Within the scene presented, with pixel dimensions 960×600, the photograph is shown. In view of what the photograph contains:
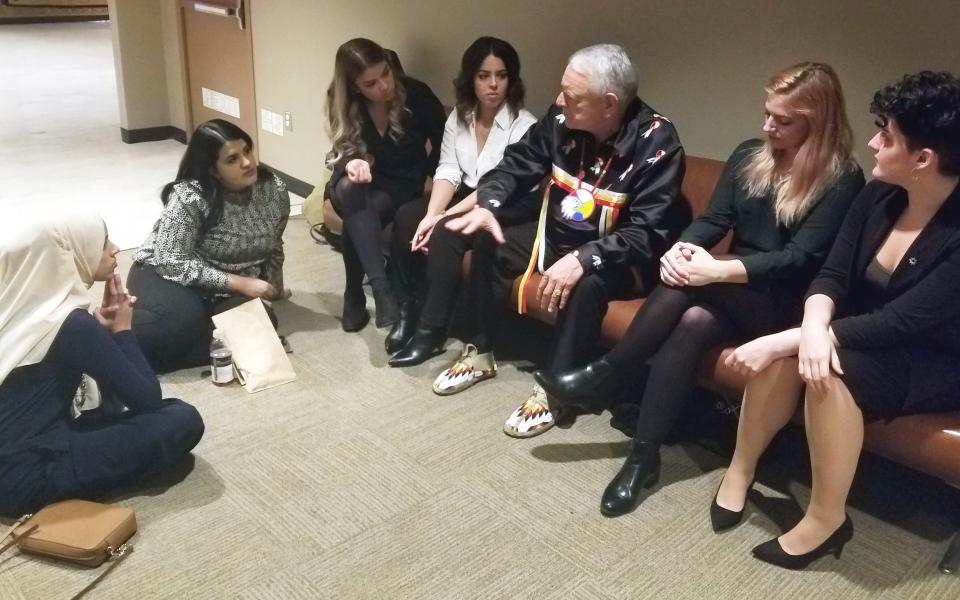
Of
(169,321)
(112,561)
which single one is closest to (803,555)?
(112,561)

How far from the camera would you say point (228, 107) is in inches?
195

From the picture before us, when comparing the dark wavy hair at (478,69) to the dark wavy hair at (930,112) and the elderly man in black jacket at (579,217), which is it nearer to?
the elderly man in black jacket at (579,217)

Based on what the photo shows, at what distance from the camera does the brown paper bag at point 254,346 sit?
2531 mm

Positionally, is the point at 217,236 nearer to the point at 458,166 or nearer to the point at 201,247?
the point at 201,247

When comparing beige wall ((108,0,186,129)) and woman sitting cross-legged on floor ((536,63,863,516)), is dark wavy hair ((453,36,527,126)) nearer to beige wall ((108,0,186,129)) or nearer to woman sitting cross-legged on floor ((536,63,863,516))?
woman sitting cross-legged on floor ((536,63,863,516))

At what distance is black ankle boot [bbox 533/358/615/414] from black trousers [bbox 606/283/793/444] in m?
0.07

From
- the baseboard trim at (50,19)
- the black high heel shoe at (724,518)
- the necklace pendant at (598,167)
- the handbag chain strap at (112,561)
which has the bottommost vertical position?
the baseboard trim at (50,19)

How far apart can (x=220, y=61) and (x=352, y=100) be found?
2.28 m

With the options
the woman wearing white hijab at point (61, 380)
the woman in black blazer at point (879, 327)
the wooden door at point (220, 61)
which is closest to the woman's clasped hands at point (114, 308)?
the woman wearing white hijab at point (61, 380)

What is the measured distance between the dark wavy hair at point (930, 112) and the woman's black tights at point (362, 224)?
1.70m

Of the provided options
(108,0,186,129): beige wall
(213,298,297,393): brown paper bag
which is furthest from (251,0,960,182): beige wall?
(108,0,186,129): beige wall

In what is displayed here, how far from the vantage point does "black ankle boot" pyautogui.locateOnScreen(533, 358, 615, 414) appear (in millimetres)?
2168

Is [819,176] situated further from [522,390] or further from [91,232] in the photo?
[91,232]

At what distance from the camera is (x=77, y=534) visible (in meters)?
1.76
